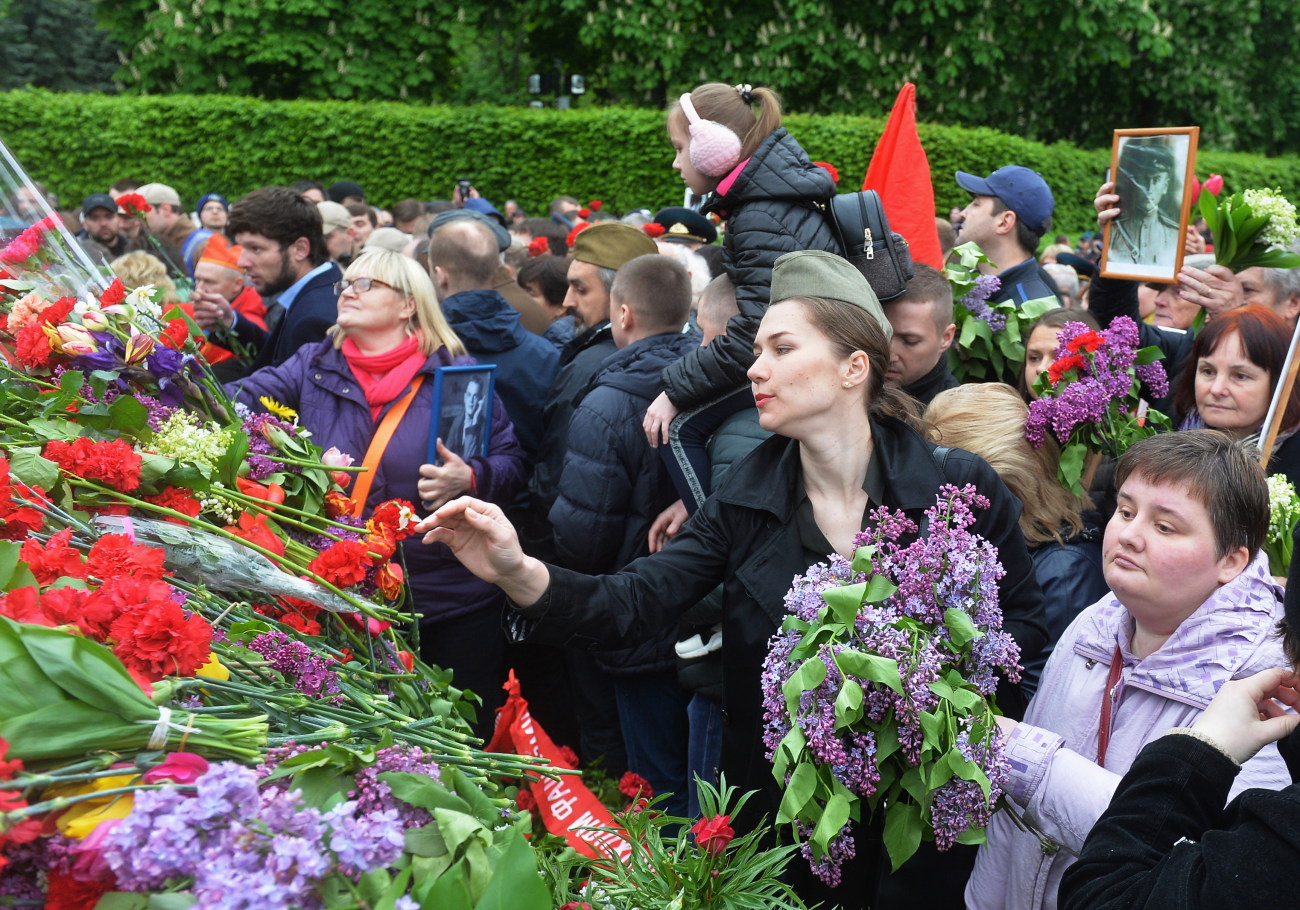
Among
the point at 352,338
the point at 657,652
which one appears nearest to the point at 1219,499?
the point at 657,652

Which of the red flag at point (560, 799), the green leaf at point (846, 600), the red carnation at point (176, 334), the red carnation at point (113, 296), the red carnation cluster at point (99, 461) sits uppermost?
the red carnation at point (113, 296)

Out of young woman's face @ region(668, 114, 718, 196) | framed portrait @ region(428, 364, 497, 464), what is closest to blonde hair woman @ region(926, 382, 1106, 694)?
young woman's face @ region(668, 114, 718, 196)

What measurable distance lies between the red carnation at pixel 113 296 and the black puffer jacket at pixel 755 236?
1.57 metres

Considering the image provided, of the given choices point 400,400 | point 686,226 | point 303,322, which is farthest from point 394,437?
point 686,226

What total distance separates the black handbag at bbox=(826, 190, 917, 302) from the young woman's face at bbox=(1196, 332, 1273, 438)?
3.28 ft

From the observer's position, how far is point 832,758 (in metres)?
1.95

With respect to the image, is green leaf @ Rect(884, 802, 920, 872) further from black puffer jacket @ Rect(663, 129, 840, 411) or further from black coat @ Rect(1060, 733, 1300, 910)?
black puffer jacket @ Rect(663, 129, 840, 411)

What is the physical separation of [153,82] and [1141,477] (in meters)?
20.8

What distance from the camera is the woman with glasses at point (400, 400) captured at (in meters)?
3.82

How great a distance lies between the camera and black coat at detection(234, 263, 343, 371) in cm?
479

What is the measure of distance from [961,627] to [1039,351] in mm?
2110

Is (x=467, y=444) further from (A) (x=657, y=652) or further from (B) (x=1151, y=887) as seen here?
(B) (x=1151, y=887)

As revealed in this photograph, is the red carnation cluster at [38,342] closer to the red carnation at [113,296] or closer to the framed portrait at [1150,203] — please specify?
the red carnation at [113,296]

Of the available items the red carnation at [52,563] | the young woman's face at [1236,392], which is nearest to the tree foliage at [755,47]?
the young woman's face at [1236,392]
